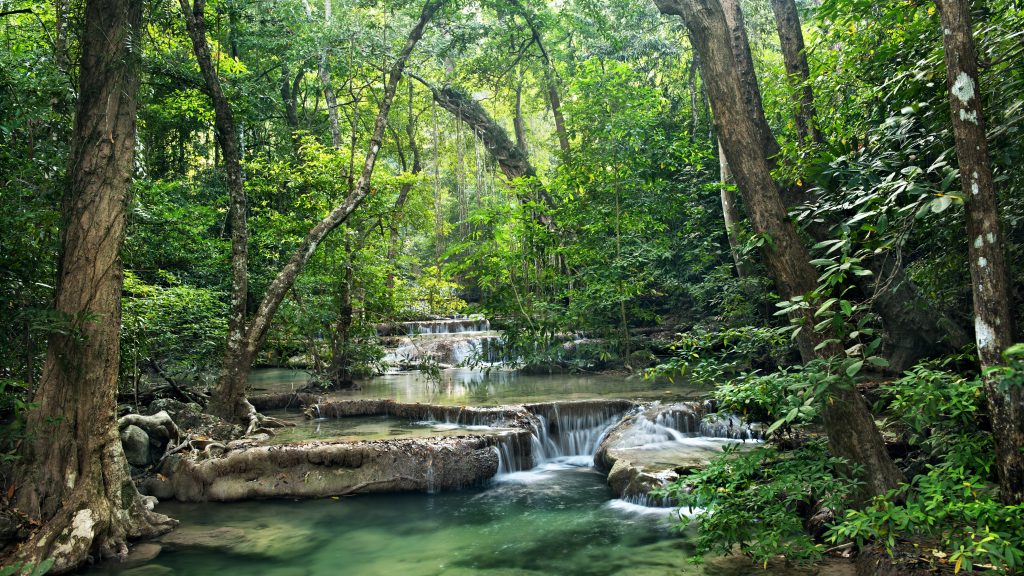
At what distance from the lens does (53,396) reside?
17.5 ft

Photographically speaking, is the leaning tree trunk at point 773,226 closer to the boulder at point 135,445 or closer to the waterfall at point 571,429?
the waterfall at point 571,429

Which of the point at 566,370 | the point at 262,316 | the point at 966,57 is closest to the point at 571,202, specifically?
the point at 566,370

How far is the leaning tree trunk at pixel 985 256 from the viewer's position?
2.94 m

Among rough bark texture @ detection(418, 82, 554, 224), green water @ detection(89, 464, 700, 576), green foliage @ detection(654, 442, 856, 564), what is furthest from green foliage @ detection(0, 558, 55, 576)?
rough bark texture @ detection(418, 82, 554, 224)

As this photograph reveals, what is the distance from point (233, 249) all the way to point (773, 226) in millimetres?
7329

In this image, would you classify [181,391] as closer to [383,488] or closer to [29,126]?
[383,488]

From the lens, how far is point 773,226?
4.00m

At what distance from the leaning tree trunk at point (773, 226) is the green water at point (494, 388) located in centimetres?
628

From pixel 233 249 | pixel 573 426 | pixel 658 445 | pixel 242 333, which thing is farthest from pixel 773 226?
pixel 233 249

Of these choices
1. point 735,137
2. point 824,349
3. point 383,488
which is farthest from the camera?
point 383,488

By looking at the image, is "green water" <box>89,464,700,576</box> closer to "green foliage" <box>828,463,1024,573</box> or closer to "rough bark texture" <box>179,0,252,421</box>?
"rough bark texture" <box>179,0,252,421</box>

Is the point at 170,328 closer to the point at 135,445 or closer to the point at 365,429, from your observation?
the point at 135,445

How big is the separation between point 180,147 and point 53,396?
14.1 meters

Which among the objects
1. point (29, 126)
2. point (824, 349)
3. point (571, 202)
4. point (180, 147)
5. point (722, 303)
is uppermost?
point (180, 147)
